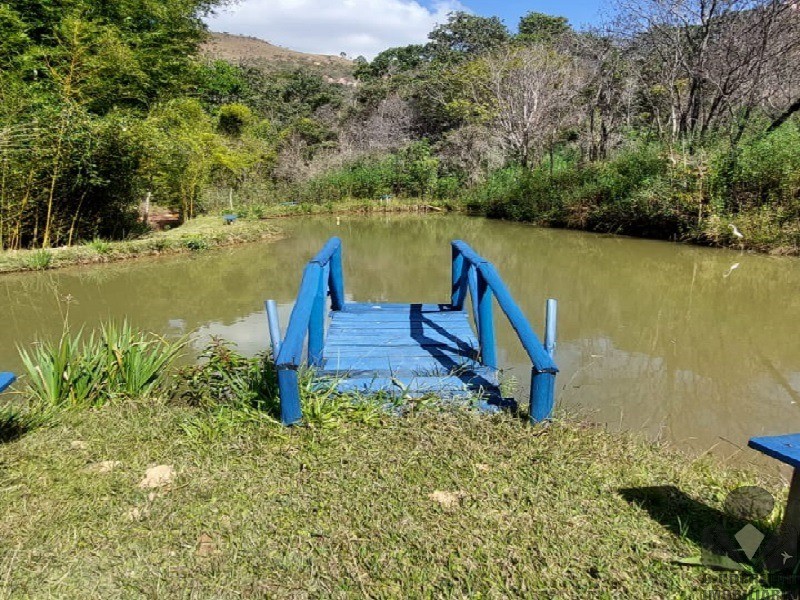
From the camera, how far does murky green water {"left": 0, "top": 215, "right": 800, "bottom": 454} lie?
3.87 m

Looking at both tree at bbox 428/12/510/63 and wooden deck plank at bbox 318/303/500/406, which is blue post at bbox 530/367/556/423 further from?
tree at bbox 428/12/510/63

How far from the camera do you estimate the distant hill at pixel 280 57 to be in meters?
55.4

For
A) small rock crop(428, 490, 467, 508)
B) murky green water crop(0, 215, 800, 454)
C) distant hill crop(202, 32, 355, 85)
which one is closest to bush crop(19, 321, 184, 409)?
murky green water crop(0, 215, 800, 454)

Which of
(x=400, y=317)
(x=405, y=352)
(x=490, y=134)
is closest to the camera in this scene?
(x=405, y=352)

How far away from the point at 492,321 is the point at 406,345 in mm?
725

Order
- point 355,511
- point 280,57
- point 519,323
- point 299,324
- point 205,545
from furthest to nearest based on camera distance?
1. point 280,57
2. point 519,323
3. point 299,324
4. point 355,511
5. point 205,545

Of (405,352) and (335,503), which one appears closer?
(335,503)

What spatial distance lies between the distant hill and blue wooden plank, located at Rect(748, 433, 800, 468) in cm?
5676

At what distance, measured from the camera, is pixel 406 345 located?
4.16 metres

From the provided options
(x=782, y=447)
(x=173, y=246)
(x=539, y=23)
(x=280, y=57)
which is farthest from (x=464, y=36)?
(x=280, y=57)

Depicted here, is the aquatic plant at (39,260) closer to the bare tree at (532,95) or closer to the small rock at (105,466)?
the small rock at (105,466)

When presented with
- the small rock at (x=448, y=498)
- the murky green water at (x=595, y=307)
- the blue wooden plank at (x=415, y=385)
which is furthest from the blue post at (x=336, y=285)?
the small rock at (x=448, y=498)

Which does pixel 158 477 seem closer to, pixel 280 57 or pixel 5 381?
pixel 5 381

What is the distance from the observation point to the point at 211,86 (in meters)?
23.0
